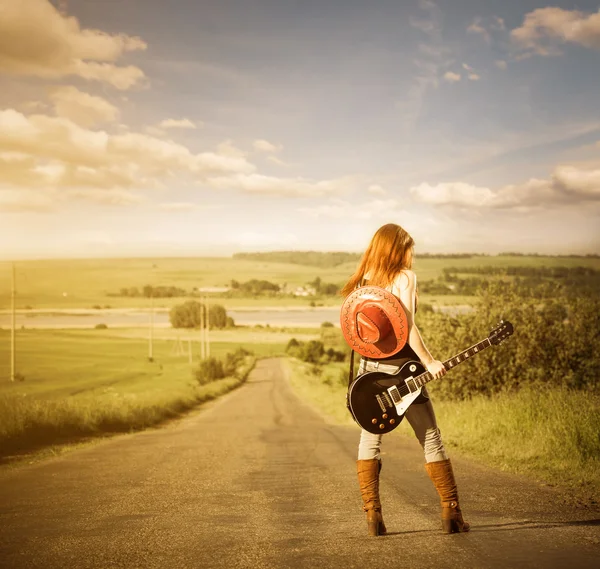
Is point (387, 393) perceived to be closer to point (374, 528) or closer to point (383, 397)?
point (383, 397)

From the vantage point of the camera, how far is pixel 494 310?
23.0m

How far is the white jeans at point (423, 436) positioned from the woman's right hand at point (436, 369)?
1.07 feet

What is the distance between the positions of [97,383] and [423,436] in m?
59.7

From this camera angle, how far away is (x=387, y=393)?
4805mm

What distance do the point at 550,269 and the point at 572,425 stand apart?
58.5 ft

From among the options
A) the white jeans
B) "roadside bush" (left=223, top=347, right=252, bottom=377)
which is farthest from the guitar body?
"roadside bush" (left=223, top=347, right=252, bottom=377)

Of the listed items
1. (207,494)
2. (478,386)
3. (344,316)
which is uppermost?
(344,316)

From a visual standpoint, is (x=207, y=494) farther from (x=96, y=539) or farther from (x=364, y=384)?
(x=364, y=384)

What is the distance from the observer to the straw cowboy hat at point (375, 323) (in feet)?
15.5

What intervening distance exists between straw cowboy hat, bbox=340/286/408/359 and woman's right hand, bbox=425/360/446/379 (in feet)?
0.90

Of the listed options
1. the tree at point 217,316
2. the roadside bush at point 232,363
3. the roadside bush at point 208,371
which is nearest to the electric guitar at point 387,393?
the roadside bush at point 208,371

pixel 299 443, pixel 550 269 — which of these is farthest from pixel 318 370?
pixel 299 443

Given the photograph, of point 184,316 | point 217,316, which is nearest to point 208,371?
point 184,316

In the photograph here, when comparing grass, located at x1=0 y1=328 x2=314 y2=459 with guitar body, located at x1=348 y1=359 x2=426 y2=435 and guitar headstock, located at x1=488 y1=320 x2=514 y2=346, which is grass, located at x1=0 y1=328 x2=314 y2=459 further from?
guitar headstock, located at x1=488 y1=320 x2=514 y2=346
